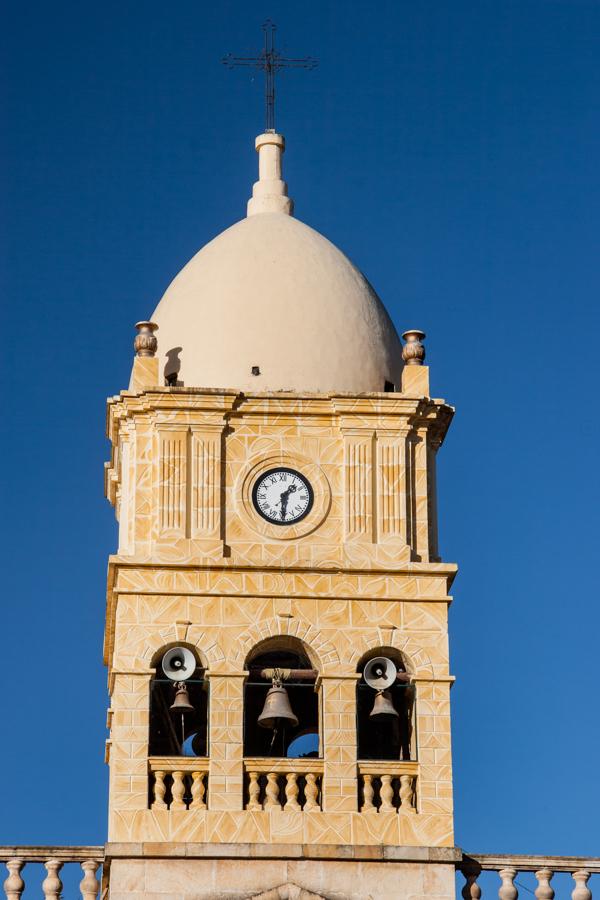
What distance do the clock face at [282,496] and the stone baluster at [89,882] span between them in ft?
16.3

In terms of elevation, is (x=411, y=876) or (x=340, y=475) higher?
(x=340, y=475)

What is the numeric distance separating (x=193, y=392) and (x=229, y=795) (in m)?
5.26

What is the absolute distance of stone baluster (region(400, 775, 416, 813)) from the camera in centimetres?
3725

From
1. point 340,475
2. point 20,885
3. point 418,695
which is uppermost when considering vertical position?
point 340,475

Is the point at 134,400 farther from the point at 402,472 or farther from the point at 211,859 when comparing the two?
the point at 211,859

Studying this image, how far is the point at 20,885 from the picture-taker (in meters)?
36.8

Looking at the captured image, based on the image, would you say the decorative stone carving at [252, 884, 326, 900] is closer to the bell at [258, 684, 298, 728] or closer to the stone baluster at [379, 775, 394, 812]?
the stone baluster at [379, 775, 394, 812]

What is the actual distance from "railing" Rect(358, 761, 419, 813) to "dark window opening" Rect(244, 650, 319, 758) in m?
1.32

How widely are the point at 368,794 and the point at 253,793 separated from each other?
1403mm

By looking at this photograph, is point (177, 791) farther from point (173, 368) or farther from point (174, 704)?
point (173, 368)

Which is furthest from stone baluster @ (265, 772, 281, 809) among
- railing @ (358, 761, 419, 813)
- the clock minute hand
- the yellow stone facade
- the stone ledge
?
the clock minute hand

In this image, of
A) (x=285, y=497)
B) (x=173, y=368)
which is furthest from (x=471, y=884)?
(x=173, y=368)

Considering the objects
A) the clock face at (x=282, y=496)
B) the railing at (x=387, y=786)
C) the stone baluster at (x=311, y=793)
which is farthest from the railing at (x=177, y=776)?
the clock face at (x=282, y=496)

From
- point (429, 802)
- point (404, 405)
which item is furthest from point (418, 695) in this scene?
point (404, 405)
